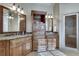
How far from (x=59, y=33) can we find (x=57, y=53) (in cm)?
36

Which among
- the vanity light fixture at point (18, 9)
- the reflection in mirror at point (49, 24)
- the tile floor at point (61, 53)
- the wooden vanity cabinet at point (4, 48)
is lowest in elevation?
the tile floor at point (61, 53)

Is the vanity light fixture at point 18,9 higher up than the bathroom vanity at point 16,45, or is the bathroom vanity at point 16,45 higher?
the vanity light fixture at point 18,9

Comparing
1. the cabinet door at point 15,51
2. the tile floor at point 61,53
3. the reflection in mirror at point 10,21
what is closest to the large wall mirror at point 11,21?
the reflection in mirror at point 10,21

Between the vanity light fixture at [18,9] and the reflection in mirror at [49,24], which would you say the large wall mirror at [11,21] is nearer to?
the vanity light fixture at [18,9]

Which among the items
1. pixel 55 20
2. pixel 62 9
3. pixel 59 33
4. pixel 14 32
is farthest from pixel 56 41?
pixel 14 32

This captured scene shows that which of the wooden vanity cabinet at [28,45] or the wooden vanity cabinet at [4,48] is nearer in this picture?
the wooden vanity cabinet at [4,48]

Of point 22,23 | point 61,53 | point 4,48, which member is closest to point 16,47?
point 4,48

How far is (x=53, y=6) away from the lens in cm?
267

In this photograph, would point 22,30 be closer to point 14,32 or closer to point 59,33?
point 14,32

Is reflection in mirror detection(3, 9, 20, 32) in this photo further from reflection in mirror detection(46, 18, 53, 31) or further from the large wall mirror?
reflection in mirror detection(46, 18, 53, 31)

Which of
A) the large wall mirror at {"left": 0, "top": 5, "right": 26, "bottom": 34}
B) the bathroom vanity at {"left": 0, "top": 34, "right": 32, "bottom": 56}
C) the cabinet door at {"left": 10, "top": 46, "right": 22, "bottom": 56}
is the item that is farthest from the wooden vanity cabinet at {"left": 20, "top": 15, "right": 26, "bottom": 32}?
the cabinet door at {"left": 10, "top": 46, "right": 22, "bottom": 56}

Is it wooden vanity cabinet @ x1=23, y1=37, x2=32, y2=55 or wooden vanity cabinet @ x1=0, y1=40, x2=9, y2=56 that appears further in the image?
wooden vanity cabinet @ x1=23, y1=37, x2=32, y2=55

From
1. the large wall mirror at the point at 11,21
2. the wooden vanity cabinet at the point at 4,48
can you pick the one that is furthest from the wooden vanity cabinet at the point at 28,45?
the wooden vanity cabinet at the point at 4,48

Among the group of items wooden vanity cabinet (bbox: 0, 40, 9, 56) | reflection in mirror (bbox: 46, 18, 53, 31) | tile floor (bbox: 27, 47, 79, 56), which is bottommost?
tile floor (bbox: 27, 47, 79, 56)
